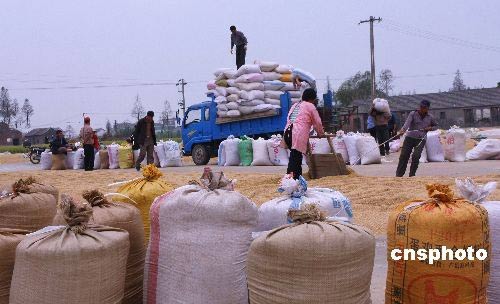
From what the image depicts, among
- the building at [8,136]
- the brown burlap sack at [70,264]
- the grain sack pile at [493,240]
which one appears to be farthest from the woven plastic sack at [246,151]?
the building at [8,136]

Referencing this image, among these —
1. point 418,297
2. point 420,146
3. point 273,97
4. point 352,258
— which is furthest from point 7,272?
point 273,97

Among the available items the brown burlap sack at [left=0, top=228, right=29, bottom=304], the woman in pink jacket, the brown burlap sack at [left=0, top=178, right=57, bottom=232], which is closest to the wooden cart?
the woman in pink jacket

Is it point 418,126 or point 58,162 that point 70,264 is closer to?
point 418,126

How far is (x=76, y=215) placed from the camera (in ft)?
8.80

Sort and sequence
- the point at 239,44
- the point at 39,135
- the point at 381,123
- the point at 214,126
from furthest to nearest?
the point at 39,135, the point at 214,126, the point at 239,44, the point at 381,123

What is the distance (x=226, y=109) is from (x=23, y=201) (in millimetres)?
13749

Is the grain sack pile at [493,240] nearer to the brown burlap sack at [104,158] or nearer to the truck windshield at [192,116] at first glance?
the truck windshield at [192,116]

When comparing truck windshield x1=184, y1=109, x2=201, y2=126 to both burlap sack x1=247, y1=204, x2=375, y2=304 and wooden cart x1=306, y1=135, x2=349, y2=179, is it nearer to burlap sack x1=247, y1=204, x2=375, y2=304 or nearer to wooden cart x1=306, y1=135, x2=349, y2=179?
wooden cart x1=306, y1=135, x2=349, y2=179

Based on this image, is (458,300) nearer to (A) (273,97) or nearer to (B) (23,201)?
(B) (23,201)

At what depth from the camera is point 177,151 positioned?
17.8 m

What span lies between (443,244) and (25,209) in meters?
2.30

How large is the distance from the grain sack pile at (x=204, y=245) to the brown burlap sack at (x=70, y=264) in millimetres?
237

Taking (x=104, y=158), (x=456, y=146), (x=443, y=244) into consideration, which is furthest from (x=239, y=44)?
(x=443, y=244)

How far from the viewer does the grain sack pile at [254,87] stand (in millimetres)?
16406
